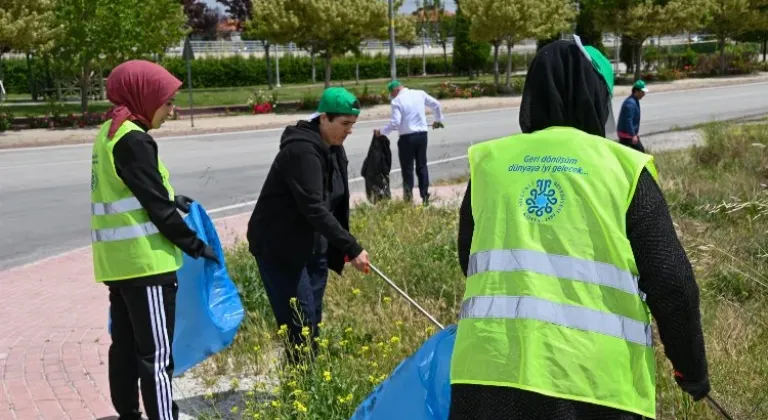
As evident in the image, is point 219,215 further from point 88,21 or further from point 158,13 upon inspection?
point 158,13

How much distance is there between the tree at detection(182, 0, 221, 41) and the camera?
60.5 m

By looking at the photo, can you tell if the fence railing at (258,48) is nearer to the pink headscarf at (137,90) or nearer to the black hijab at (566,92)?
the pink headscarf at (137,90)

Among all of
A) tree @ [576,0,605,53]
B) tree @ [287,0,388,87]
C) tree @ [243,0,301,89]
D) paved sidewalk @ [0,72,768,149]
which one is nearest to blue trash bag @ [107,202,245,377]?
paved sidewalk @ [0,72,768,149]

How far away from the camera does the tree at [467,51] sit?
50.2m

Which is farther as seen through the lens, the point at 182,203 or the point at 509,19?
the point at 509,19

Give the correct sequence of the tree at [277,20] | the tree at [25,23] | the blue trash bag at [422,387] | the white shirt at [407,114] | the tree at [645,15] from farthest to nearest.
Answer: the tree at [645,15] → the tree at [277,20] → the tree at [25,23] → the white shirt at [407,114] → the blue trash bag at [422,387]

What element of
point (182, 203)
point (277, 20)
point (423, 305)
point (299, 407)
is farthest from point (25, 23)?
point (299, 407)

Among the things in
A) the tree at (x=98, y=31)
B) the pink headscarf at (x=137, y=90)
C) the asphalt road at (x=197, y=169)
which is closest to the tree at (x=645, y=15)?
the asphalt road at (x=197, y=169)

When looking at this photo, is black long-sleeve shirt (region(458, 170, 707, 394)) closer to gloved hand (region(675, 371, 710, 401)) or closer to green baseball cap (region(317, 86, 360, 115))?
gloved hand (region(675, 371, 710, 401))

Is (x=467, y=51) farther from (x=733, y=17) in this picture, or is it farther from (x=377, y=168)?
(x=377, y=168)

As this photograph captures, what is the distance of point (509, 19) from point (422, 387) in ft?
102

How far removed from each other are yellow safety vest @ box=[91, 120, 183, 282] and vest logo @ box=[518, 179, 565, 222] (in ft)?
6.82

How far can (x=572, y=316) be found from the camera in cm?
214

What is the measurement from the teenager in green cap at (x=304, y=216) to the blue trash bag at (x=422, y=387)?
149 centimetres
